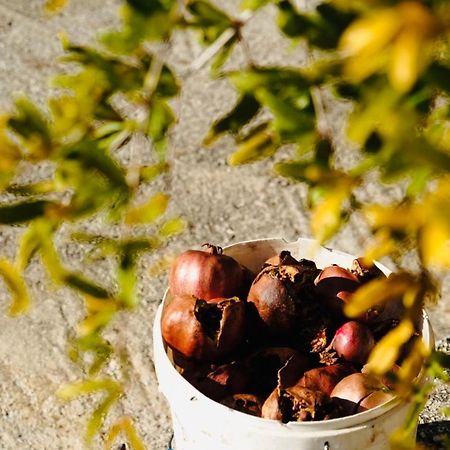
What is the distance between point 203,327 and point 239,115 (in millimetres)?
736

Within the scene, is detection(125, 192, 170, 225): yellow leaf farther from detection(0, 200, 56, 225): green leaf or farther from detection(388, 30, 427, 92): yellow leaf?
detection(388, 30, 427, 92): yellow leaf

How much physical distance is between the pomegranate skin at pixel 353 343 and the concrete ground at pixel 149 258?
10.7 inches

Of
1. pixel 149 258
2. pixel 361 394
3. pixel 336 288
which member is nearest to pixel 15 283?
pixel 361 394

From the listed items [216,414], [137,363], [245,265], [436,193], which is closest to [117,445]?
[137,363]

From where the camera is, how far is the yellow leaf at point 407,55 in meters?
0.62

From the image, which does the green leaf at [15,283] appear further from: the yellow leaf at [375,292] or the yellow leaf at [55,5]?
the yellow leaf at [375,292]

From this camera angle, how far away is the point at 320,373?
64.1 inches

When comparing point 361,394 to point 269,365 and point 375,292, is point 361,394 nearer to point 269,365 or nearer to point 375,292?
point 269,365

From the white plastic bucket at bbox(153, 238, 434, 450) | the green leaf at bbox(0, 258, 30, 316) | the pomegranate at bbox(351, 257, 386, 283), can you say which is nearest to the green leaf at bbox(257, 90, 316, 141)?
the green leaf at bbox(0, 258, 30, 316)

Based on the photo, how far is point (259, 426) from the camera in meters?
1.51

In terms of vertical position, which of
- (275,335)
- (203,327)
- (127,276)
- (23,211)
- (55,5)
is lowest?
(275,335)

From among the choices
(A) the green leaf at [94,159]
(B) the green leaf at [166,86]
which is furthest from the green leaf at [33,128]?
(B) the green leaf at [166,86]

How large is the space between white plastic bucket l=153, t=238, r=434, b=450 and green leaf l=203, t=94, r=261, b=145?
2.14 ft

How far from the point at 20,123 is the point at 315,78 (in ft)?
Result: 0.92
